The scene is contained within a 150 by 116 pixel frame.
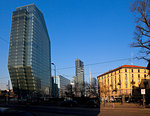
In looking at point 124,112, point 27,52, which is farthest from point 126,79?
point 27,52

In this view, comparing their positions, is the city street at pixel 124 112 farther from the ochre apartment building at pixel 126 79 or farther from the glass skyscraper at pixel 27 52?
the glass skyscraper at pixel 27 52

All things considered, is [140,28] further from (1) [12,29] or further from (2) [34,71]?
(1) [12,29]

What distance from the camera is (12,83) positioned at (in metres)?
130

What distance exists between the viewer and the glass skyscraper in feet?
414

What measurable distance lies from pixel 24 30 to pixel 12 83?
42066 mm

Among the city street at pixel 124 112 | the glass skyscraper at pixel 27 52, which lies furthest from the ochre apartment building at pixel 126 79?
the city street at pixel 124 112

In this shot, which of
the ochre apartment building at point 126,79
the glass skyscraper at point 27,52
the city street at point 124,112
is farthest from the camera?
the glass skyscraper at point 27,52

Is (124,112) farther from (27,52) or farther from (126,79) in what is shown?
(27,52)

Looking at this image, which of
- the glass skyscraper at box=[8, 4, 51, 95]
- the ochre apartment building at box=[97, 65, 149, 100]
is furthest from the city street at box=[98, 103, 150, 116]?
the glass skyscraper at box=[8, 4, 51, 95]

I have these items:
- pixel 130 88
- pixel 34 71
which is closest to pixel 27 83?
pixel 34 71

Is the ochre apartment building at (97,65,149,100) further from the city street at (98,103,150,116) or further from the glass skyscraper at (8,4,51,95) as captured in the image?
the city street at (98,103,150,116)

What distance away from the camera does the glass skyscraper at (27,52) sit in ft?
414

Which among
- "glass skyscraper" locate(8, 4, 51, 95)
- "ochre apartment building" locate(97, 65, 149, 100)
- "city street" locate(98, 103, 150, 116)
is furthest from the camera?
"glass skyscraper" locate(8, 4, 51, 95)

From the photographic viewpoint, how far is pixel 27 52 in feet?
418
